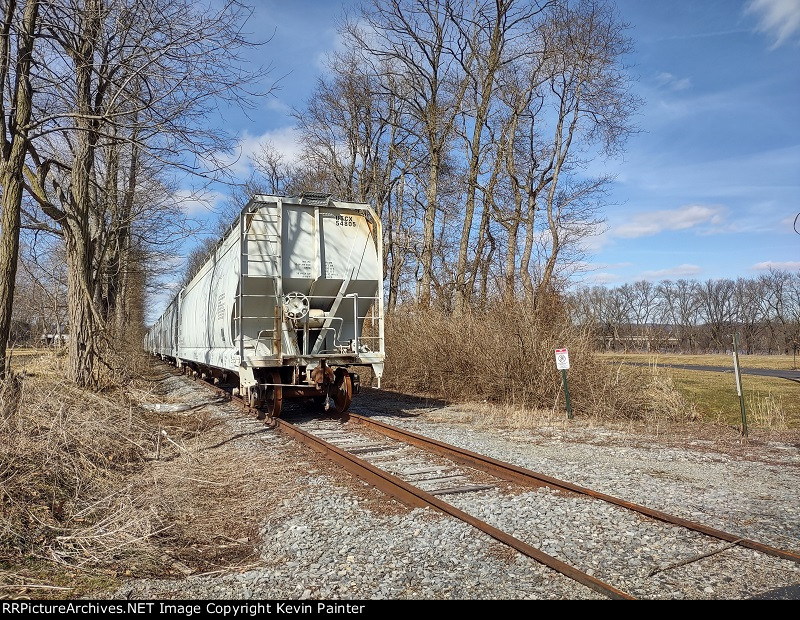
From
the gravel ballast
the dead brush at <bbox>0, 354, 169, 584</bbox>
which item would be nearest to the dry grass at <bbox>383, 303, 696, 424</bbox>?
the gravel ballast

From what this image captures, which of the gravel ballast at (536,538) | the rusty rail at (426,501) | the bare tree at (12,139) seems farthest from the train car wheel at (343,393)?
the bare tree at (12,139)

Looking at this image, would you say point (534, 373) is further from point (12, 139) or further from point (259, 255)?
point (12, 139)

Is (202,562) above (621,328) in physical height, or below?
below

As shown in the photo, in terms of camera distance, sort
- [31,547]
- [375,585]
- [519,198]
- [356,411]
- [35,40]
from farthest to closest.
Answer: [519,198] → [356,411] → [35,40] → [31,547] → [375,585]

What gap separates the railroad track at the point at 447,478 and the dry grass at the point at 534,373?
3.89 metres

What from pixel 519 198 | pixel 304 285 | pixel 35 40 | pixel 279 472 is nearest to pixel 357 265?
pixel 304 285

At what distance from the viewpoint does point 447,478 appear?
22.0 feet

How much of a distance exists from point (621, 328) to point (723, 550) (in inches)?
444

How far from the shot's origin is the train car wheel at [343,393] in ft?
37.0

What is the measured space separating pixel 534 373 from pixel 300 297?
238 inches

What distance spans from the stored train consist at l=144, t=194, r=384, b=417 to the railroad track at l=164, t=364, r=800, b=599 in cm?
115

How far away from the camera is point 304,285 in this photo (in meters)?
10.8

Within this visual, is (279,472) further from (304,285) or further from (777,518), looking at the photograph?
(777,518)

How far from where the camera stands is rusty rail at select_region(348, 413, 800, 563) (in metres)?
4.39
